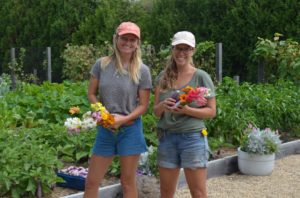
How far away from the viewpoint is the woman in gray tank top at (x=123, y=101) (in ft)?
11.8

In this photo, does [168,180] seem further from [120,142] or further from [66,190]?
[66,190]

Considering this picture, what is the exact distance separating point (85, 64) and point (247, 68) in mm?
3637

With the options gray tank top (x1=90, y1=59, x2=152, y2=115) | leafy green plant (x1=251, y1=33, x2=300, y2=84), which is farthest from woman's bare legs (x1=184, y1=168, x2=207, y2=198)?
leafy green plant (x1=251, y1=33, x2=300, y2=84)

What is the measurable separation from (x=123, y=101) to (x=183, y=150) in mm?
526

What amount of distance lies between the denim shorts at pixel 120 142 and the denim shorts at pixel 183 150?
6.2 inches

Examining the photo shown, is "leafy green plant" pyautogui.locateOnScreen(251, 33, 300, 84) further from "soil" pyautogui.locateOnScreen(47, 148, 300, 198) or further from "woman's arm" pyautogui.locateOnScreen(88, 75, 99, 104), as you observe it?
"woman's arm" pyautogui.locateOnScreen(88, 75, 99, 104)

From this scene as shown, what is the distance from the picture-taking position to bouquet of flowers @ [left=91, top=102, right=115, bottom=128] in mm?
3439

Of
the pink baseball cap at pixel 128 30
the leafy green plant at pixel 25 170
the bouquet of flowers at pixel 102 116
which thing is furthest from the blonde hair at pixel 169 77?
the leafy green plant at pixel 25 170

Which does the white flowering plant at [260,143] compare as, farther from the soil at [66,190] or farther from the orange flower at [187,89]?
the orange flower at [187,89]

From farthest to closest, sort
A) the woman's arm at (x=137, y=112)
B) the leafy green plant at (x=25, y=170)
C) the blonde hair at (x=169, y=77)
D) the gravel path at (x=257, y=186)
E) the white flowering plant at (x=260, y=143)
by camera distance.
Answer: the white flowering plant at (x=260, y=143) → the gravel path at (x=257, y=186) → the leafy green plant at (x=25, y=170) → the blonde hair at (x=169, y=77) → the woman's arm at (x=137, y=112)

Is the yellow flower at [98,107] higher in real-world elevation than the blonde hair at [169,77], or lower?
lower

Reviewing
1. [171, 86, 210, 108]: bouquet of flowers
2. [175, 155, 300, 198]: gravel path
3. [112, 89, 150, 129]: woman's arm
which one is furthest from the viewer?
[175, 155, 300, 198]: gravel path

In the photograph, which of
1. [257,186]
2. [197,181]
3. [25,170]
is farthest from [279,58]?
[197,181]

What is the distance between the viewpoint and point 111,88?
3.59 m
